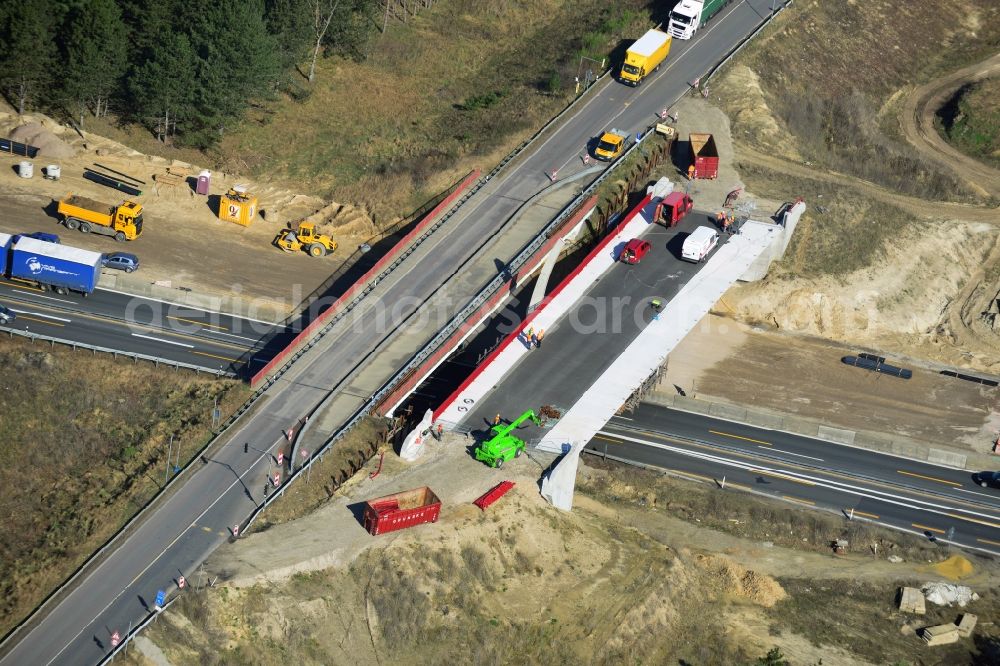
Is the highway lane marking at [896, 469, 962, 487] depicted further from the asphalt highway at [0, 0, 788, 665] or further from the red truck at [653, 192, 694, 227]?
the asphalt highway at [0, 0, 788, 665]

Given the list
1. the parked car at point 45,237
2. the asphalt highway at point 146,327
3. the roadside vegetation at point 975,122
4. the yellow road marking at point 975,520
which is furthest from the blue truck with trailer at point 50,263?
the roadside vegetation at point 975,122

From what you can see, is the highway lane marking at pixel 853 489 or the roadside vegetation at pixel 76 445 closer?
the roadside vegetation at pixel 76 445

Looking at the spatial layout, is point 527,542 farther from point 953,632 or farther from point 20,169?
point 20,169

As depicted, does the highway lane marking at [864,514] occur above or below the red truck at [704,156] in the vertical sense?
below

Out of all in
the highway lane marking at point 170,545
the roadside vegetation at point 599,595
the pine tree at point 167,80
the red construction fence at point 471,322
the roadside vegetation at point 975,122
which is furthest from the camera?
the roadside vegetation at point 975,122

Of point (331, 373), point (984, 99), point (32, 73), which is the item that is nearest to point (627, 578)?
point (331, 373)

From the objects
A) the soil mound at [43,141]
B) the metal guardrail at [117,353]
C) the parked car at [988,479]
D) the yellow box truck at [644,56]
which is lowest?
the metal guardrail at [117,353]

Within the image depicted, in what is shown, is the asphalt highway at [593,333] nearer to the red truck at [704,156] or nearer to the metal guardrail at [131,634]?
the red truck at [704,156]
